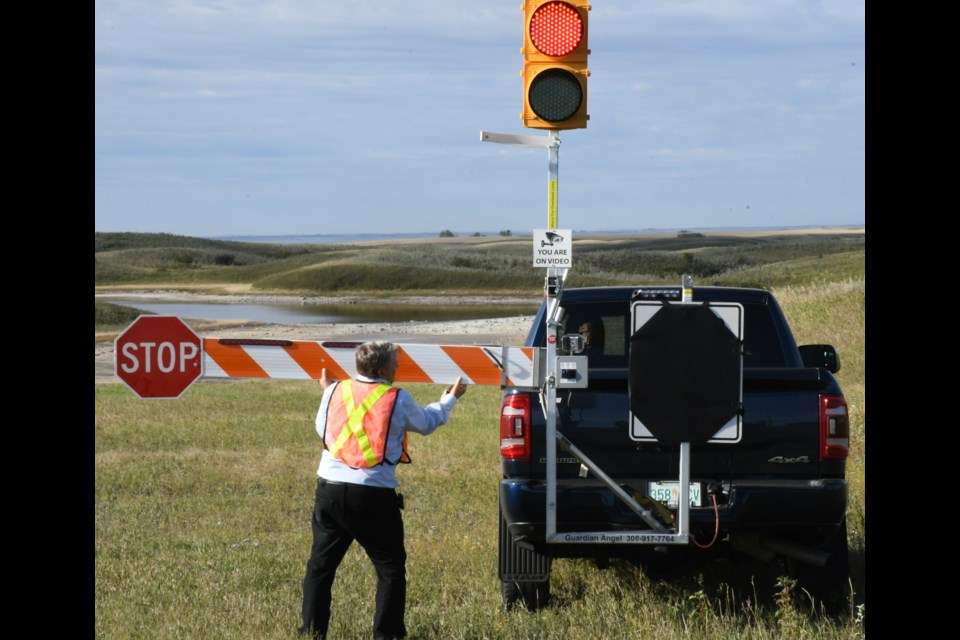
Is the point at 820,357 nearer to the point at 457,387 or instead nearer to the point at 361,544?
the point at 457,387

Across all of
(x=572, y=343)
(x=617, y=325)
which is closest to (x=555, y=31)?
(x=572, y=343)

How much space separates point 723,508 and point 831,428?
0.73 m

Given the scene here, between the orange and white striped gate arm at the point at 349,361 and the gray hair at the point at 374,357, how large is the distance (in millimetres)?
91

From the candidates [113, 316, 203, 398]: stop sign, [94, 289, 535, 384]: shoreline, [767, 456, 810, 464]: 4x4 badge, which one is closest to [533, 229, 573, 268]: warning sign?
[767, 456, 810, 464]: 4x4 badge

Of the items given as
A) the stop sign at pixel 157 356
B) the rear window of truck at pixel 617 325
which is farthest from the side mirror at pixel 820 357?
the stop sign at pixel 157 356

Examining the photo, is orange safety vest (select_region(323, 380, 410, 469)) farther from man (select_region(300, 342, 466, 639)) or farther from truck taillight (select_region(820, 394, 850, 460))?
truck taillight (select_region(820, 394, 850, 460))

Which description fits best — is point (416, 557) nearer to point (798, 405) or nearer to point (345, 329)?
point (798, 405)

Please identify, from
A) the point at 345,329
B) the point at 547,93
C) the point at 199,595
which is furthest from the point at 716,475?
the point at 345,329

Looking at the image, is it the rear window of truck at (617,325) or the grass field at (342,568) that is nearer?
the grass field at (342,568)

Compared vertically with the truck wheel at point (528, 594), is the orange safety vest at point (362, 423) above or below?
above

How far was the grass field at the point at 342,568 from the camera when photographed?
21.8 feet

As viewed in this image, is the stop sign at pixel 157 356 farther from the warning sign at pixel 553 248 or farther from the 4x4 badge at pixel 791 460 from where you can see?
the 4x4 badge at pixel 791 460

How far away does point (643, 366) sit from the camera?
617 cm

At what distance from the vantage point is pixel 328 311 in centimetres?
7550
